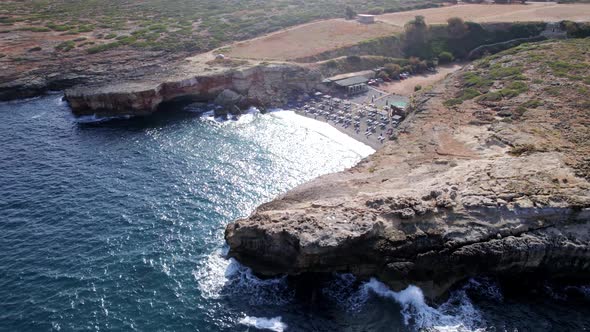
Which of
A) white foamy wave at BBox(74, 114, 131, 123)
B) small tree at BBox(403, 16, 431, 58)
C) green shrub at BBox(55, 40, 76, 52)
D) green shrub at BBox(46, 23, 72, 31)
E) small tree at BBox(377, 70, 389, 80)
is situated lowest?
white foamy wave at BBox(74, 114, 131, 123)

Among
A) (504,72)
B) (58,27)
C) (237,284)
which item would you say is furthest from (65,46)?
(504,72)

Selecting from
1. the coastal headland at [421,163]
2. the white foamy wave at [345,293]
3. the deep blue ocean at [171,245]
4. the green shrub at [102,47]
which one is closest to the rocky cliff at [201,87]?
the coastal headland at [421,163]

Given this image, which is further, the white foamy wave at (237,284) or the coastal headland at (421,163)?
the white foamy wave at (237,284)

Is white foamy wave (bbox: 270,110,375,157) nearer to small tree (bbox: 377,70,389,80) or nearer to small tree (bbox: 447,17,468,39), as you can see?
small tree (bbox: 377,70,389,80)

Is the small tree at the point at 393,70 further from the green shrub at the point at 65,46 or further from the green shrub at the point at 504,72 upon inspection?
the green shrub at the point at 65,46

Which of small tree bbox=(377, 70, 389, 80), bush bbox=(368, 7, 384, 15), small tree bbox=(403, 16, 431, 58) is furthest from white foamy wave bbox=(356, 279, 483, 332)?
bush bbox=(368, 7, 384, 15)

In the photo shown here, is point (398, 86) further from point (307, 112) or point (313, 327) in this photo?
point (313, 327)

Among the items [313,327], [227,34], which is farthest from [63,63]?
[313,327]
